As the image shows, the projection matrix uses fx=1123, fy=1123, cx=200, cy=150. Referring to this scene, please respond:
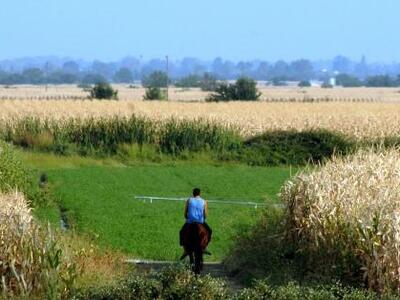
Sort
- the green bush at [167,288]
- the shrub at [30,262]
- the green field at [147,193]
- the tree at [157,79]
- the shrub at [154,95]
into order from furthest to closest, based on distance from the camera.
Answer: the tree at [157,79]
the shrub at [154,95]
the green field at [147,193]
the shrub at [30,262]
the green bush at [167,288]

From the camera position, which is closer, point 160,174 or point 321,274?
point 321,274

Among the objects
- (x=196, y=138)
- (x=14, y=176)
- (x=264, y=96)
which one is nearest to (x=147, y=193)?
(x=14, y=176)

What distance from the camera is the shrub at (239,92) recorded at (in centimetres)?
9438

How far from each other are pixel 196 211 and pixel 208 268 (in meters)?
2.26

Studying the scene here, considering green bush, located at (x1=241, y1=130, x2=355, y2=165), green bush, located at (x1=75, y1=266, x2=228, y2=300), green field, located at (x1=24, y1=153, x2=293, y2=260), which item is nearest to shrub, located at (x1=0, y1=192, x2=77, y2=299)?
green bush, located at (x1=75, y1=266, x2=228, y2=300)

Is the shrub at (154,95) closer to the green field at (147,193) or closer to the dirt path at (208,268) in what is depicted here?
the green field at (147,193)

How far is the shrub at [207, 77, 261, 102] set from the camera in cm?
9438

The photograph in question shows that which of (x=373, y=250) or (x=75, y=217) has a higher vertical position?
(x=373, y=250)

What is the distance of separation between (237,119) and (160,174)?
13.8 meters

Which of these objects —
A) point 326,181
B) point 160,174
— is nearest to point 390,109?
point 160,174

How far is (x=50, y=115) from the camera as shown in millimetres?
54844

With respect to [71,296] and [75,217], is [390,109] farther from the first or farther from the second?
[71,296]

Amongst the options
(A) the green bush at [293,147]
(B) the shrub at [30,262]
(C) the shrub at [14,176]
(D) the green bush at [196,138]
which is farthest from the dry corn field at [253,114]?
(B) the shrub at [30,262]

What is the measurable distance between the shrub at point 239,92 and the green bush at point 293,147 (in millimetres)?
43124
